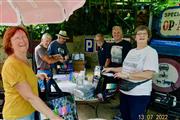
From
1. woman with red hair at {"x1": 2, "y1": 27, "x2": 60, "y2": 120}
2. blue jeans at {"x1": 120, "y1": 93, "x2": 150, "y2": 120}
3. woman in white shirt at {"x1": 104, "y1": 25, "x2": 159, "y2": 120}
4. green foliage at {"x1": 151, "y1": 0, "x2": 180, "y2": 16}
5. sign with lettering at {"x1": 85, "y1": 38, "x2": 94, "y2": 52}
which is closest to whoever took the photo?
woman with red hair at {"x1": 2, "y1": 27, "x2": 60, "y2": 120}

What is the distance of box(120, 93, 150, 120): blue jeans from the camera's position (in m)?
3.01

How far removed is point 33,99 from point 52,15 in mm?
1292

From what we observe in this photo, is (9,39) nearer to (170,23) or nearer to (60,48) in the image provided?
(170,23)

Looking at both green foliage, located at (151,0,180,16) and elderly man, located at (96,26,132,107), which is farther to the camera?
green foliage, located at (151,0,180,16)

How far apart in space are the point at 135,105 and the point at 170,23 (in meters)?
1.88

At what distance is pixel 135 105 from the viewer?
3.04 meters

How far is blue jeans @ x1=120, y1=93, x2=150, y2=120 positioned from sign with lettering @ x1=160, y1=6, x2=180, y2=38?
Result: 1627 millimetres

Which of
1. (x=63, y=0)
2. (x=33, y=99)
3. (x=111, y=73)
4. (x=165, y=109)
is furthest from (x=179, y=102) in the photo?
(x=33, y=99)

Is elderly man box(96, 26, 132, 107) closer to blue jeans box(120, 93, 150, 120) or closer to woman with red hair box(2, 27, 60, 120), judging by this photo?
blue jeans box(120, 93, 150, 120)

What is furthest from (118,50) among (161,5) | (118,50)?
(161,5)

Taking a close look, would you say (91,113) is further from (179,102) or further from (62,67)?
(179,102)

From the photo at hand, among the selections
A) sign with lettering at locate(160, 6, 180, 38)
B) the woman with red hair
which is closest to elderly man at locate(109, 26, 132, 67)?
sign with lettering at locate(160, 6, 180, 38)

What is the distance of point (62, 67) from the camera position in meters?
4.88

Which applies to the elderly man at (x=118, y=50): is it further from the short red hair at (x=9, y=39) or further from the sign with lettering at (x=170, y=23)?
the short red hair at (x=9, y=39)
